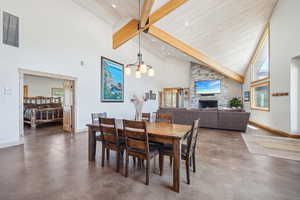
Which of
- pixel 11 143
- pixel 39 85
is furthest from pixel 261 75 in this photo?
pixel 39 85

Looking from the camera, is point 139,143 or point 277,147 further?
point 277,147

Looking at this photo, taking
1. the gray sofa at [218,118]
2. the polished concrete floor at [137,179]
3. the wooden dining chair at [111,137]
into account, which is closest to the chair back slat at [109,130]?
the wooden dining chair at [111,137]

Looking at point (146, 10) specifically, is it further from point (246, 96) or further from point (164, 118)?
point (246, 96)

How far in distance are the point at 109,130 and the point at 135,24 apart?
4.55m

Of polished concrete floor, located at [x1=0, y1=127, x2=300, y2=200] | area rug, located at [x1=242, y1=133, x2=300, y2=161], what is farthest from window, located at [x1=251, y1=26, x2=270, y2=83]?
polished concrete floor, located at [x1=0, y1=127, x2=300, y2=200]

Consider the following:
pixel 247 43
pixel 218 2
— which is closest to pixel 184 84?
pixel 247 43

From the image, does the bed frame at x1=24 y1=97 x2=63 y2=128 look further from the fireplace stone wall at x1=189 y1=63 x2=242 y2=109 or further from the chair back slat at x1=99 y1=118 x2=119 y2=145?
the fireplace stone wall at x1=189 y1=63 x2=242 y2=109

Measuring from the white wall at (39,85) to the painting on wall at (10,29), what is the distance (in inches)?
274

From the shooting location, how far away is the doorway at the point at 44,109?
405 centimetres

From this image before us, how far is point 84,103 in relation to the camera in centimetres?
517

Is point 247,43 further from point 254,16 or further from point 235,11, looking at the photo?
point 235,11

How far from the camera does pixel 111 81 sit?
636 centimetres

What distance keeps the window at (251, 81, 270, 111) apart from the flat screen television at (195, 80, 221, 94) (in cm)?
218

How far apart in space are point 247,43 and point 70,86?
780 cm
